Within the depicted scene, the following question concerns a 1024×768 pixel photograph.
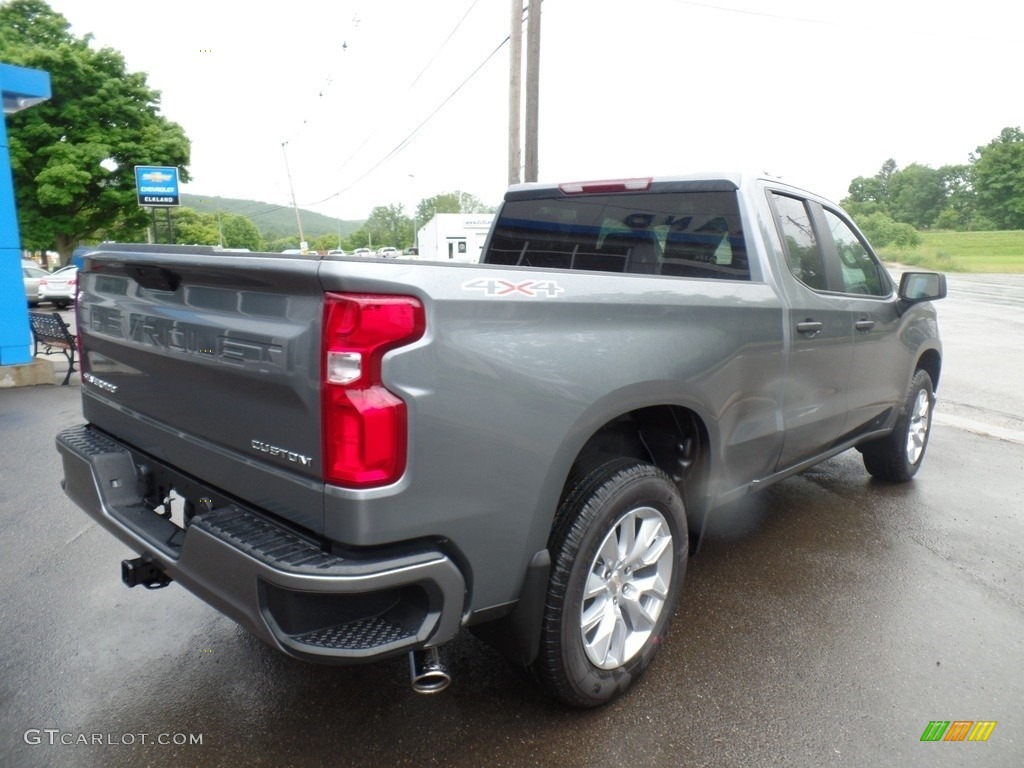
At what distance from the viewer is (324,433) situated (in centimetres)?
184

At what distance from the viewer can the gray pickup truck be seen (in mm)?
1833

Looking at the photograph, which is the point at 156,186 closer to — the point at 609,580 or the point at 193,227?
the point at 609,580

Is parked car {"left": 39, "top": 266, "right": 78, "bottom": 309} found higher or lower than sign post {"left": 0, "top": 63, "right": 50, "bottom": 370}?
lower

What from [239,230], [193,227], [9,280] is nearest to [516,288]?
[9,280]

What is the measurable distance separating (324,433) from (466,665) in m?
1.41

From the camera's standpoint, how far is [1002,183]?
280ft

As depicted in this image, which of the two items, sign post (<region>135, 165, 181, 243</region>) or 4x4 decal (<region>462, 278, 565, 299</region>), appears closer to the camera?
4x4 decal (<region>462, 278, 565, 299</region>)

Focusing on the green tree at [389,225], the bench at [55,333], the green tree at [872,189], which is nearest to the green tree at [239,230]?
the green tree at [389,225]

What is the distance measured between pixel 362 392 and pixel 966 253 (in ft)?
246

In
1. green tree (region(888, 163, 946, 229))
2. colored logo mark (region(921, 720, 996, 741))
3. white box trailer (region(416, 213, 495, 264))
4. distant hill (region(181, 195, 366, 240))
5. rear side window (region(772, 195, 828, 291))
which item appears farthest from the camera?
green tree (region(888, 163, 946, 229))

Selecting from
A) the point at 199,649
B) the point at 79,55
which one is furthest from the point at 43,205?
the point at 199,649

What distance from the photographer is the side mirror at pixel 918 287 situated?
14.1 feet

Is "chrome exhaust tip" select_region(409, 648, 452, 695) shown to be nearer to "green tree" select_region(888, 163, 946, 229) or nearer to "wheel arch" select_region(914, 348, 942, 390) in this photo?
"wheel arch" select_region(914, 348, 942, 390)

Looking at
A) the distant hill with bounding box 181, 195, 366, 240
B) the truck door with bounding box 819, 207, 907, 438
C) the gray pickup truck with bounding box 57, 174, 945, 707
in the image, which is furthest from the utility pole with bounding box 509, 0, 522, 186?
the distant hill with bounding box 181, 195, 366, 240
